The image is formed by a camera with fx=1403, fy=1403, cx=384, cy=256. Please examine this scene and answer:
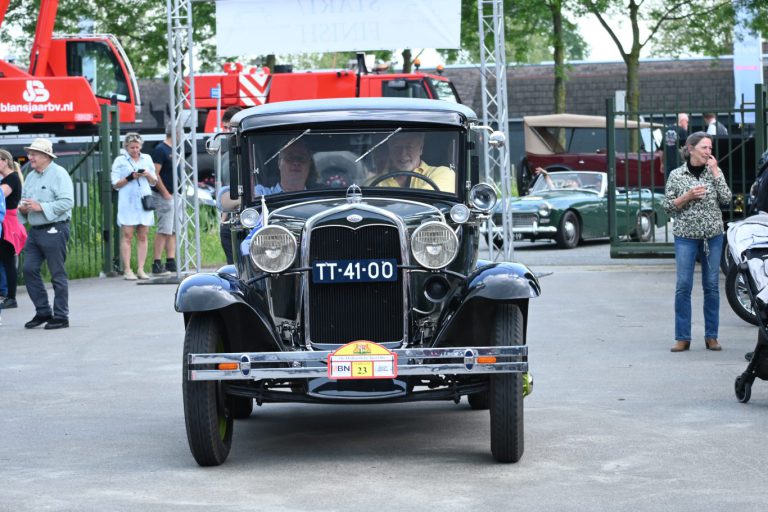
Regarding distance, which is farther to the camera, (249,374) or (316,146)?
(316,146)

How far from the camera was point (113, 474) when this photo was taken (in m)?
Result: 7.42

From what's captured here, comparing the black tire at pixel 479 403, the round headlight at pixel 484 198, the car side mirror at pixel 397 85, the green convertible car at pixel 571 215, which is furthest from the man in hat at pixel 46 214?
the car side mirror at pixel 397 85

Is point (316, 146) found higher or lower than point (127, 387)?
higher

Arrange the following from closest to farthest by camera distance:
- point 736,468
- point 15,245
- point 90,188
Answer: point 736,468, point 15,245, point 90,188

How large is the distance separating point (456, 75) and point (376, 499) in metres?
48.6

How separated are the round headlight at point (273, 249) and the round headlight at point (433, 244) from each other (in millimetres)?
682

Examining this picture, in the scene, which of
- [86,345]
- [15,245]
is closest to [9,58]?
[15,245]

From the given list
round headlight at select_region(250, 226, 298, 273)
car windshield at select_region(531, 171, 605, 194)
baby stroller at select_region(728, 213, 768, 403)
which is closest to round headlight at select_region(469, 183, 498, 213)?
round headlight at select_region(250, 226, 298, 273)

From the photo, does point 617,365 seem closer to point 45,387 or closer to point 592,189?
point 45,387

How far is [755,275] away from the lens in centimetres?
941

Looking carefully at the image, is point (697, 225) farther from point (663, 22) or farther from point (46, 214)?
point (663, 22)

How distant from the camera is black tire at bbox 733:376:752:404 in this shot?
9.34 m

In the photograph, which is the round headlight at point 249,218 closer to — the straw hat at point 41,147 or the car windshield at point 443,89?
the straw hat at point 41,147

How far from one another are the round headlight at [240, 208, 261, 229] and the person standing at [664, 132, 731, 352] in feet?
15.7
